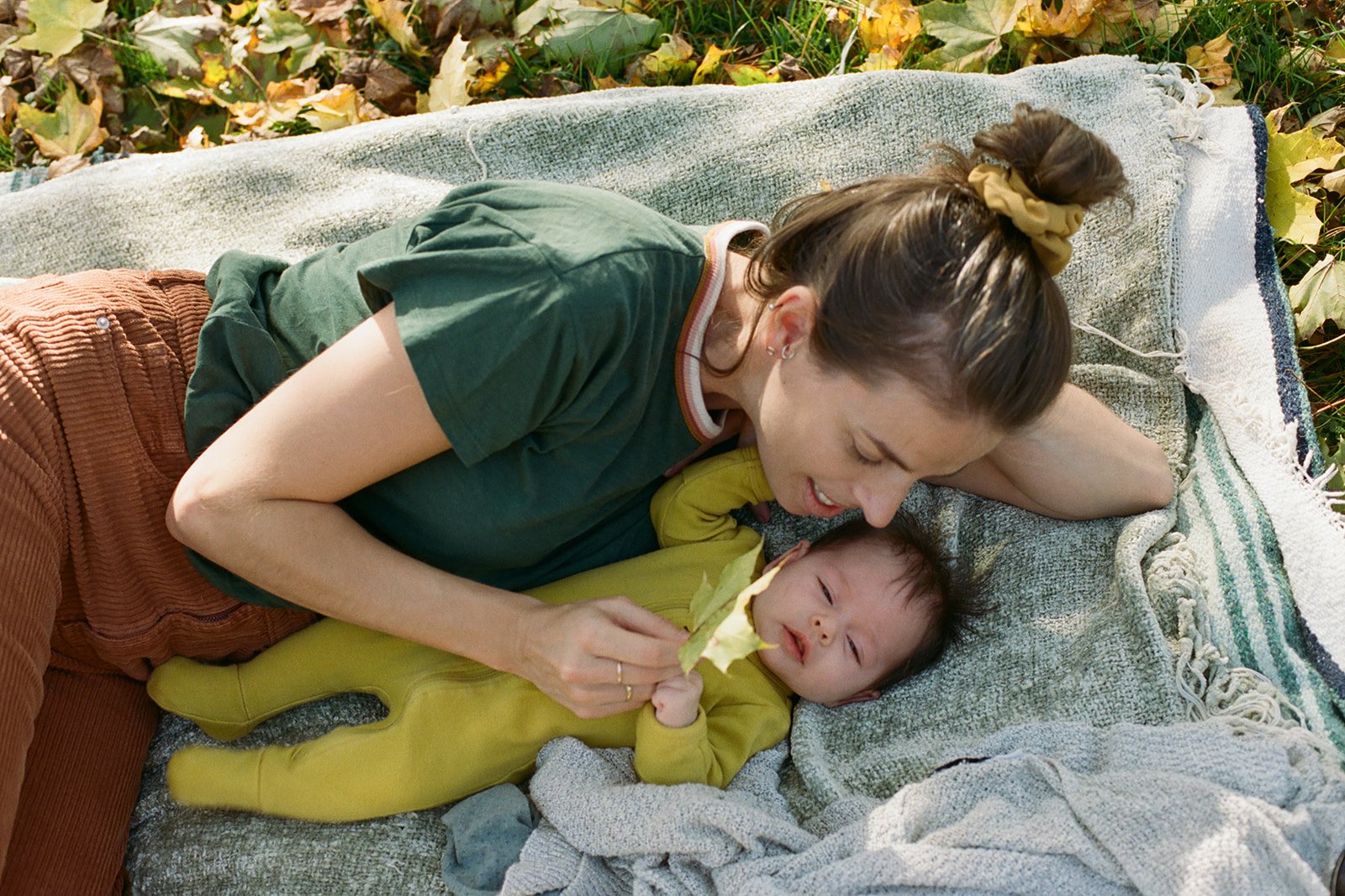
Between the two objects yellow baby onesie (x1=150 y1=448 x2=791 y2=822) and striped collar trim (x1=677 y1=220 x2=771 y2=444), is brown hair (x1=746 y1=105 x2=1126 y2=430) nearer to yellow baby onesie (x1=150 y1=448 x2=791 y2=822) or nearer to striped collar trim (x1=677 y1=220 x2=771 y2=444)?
striped collar trim (x1=677 y1=220 x2=771 y2=444)

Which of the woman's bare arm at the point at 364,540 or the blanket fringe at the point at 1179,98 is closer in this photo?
the woman's bare arm at the point at 364,540

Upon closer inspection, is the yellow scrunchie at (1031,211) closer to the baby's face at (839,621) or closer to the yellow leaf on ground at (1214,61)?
the baby's face at (839,621)

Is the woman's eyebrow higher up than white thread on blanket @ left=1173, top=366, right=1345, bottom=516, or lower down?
higher up

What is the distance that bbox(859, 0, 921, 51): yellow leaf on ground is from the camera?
135 inches

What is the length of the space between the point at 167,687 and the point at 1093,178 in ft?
6.55

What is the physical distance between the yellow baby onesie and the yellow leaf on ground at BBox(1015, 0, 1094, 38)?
1781mm

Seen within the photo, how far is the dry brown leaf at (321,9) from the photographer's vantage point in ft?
12.1

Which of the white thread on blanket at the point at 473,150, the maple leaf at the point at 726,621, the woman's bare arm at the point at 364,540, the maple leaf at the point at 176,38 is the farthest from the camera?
the maple leaf at the point at 176,38

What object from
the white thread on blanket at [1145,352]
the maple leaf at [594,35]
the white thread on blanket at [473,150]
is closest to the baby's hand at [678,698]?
the white thread on blanket at [1145,352]

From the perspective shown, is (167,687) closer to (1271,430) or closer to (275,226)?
(275,226)

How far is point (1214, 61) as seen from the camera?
3318 millimetres

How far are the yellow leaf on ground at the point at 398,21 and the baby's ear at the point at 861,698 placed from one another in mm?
2438

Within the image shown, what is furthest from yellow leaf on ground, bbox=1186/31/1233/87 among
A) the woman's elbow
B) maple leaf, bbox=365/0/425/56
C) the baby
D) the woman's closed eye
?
the woman's elbow

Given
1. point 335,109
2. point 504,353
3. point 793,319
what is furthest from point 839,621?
point 335,109
